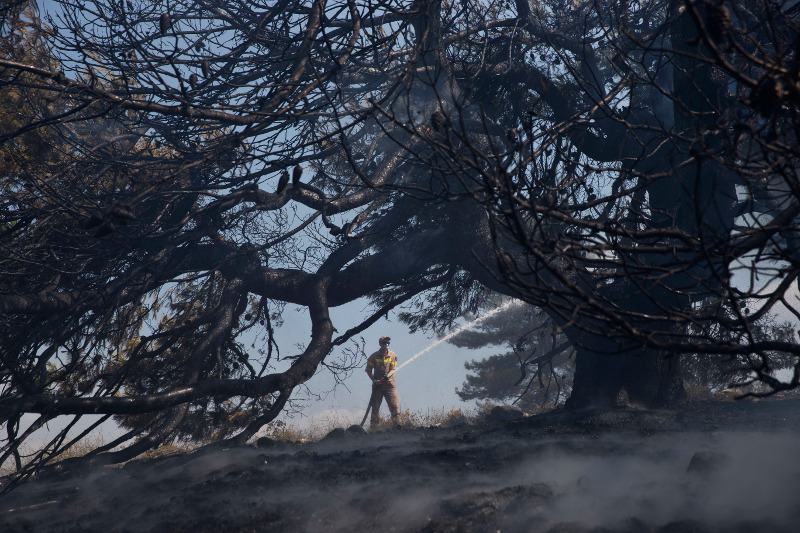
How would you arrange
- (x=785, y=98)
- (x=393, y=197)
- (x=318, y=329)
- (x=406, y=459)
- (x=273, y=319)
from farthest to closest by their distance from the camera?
(x=273, y=319) → (x=393, y=197) → (x=318, y=329) → (x=406, y=459) → (x=785, y=98)

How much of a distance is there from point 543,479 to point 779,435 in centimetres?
212

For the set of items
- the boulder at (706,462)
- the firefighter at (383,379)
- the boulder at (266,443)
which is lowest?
the boulder at (706,462)

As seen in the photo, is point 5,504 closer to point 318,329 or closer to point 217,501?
point 217,501

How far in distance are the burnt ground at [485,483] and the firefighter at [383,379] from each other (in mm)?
5643

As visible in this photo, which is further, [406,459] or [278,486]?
[406,459]

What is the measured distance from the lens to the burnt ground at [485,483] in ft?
12.2

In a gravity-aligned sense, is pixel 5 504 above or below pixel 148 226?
below

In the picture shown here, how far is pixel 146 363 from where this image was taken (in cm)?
851

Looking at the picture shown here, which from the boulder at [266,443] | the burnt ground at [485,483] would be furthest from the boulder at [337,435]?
the boulder at [266,443]

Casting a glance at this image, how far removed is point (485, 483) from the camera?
15.9 feet

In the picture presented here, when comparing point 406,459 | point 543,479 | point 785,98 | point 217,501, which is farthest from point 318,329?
point 785,98

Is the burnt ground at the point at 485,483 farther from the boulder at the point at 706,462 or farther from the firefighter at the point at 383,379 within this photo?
the firefighter at the point at 383,379

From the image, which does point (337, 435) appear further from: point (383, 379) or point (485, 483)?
point (383, 379)

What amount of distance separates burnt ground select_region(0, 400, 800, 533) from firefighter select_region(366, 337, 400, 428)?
564cm
